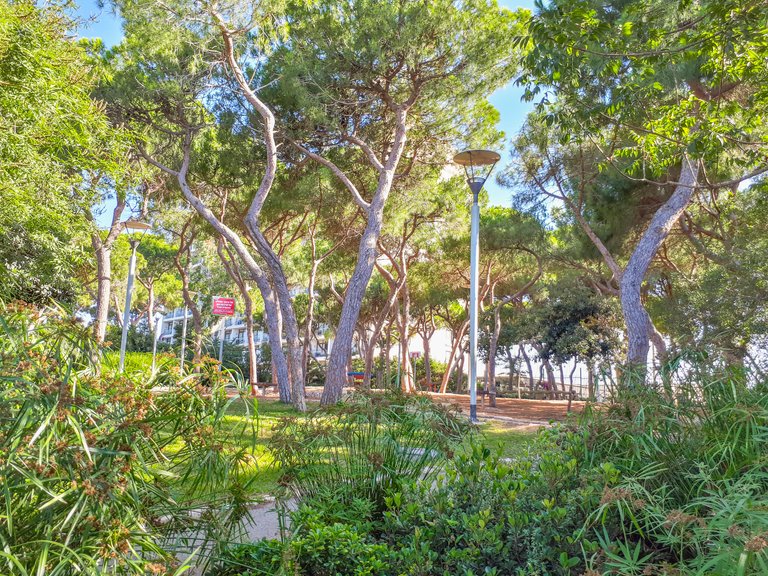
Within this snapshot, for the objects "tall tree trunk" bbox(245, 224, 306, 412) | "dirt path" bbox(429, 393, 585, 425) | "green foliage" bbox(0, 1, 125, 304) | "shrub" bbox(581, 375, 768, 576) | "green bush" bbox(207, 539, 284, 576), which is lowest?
"green bush" bbox(207, 539, 284, 576)

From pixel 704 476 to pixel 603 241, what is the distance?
37.1ft

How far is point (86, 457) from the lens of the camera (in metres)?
1.91

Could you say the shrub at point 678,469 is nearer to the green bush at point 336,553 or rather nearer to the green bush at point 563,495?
the green bush at point 563,495

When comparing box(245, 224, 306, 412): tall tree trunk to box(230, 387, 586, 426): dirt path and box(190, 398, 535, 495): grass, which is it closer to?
box(190, 398, 535, 495): grass

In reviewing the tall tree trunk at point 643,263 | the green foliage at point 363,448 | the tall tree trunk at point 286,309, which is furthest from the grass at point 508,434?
the green foliage at point 363,448

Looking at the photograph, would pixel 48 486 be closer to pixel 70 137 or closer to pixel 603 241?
pixel 70 137

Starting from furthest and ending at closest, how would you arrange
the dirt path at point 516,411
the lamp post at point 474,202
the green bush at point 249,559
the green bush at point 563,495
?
the dirt path at point 516,411
the lamp post at point 474,202
the green bush at point 249,559
the green bush at point 563,495

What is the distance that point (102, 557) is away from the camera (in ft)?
6.00

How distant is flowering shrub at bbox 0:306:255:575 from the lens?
178cm

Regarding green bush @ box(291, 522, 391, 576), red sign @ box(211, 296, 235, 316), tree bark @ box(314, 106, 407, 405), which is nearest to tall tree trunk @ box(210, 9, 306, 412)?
tree bark @ box(314, 106, 407, 405)

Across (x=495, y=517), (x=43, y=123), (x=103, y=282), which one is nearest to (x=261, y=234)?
(x=43, y=123)

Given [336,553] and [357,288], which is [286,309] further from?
[336,553]

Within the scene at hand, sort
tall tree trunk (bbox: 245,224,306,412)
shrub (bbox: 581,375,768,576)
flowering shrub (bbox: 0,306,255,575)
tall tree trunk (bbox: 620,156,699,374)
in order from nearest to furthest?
flowering shrub (bbox: 0,306,255,575) → shrub (bbox: 581,375,768,576) → tall tree trunk (bbox: 620,156,699,374) → tall tree trunk (bbox: 245,224,306,412)

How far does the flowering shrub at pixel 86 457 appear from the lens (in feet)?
5.83
